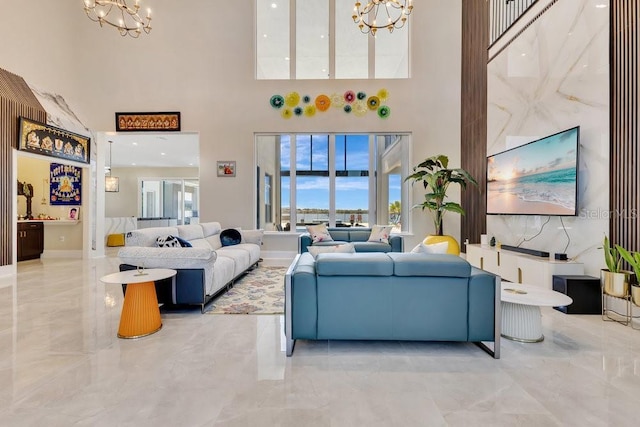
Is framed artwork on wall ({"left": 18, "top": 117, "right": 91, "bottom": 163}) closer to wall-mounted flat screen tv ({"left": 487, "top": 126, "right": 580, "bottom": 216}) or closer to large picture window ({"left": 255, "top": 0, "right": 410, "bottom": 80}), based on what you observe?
large picture window ({"left": 255, "top": 0, "right": 410, "bottom": 80})

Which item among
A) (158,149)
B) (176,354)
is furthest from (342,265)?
(158,149)

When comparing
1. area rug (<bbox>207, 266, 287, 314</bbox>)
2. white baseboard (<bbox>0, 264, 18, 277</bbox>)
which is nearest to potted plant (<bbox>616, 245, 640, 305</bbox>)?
area rug (<bbox>207, 266, 287, 314</bbox>)

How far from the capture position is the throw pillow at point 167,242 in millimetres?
3281

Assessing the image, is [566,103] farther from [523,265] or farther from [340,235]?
[340,235]

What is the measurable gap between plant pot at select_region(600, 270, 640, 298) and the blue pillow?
495 cm

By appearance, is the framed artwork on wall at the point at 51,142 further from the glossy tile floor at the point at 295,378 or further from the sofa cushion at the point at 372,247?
the sofa cushion at the point at 372,247

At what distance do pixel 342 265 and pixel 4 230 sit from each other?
5.99m

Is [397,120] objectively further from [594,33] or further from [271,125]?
[594,33]

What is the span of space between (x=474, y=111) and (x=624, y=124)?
309cm

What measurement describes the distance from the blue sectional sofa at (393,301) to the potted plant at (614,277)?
156cm

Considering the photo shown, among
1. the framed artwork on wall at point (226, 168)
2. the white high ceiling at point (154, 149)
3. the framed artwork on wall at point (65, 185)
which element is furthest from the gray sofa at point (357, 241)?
the framed artwork on wall at point (65, 185)

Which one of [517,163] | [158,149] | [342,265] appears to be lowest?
[342,265]

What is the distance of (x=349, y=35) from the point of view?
660 centimetres

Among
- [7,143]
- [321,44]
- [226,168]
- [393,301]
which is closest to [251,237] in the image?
[226,168]
